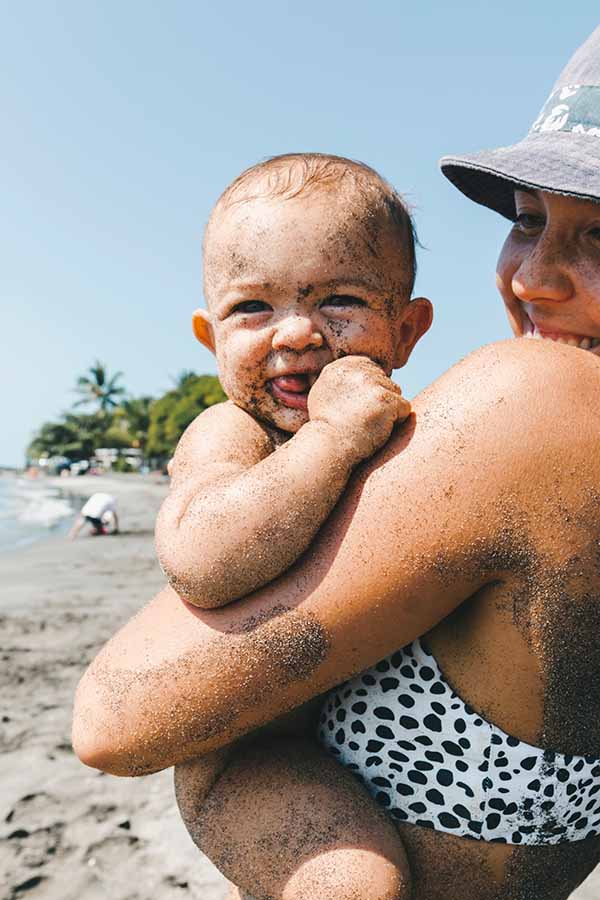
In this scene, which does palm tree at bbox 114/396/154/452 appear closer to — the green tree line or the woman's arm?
the green tree line

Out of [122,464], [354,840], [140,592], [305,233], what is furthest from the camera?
[122,464]

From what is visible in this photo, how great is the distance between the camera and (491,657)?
1152 millimetres

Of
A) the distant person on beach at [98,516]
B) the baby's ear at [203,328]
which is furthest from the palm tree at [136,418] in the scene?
the baby's ear at [203,328]

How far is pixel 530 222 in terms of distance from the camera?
5.44ft

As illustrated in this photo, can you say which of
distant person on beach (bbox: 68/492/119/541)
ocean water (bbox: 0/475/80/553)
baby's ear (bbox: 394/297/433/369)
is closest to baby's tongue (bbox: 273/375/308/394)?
baby's ear (bbox: 394/297/433/369)

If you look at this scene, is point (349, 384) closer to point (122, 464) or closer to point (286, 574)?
point (286, 574)

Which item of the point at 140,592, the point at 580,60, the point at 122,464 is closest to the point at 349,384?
the point at 580,60

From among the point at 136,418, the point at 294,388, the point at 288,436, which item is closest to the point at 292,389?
the point at 294,388

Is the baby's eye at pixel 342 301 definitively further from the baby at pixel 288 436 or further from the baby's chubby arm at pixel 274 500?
the baby's chubby arm at pixel 274 500

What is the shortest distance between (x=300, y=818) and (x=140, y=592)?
941 centimetres

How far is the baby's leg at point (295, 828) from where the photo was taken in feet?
3.89

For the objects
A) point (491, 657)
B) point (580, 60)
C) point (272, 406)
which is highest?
point (580, 60)

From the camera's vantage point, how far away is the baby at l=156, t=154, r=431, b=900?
1.15 metres

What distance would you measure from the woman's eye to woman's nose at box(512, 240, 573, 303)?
133mm
